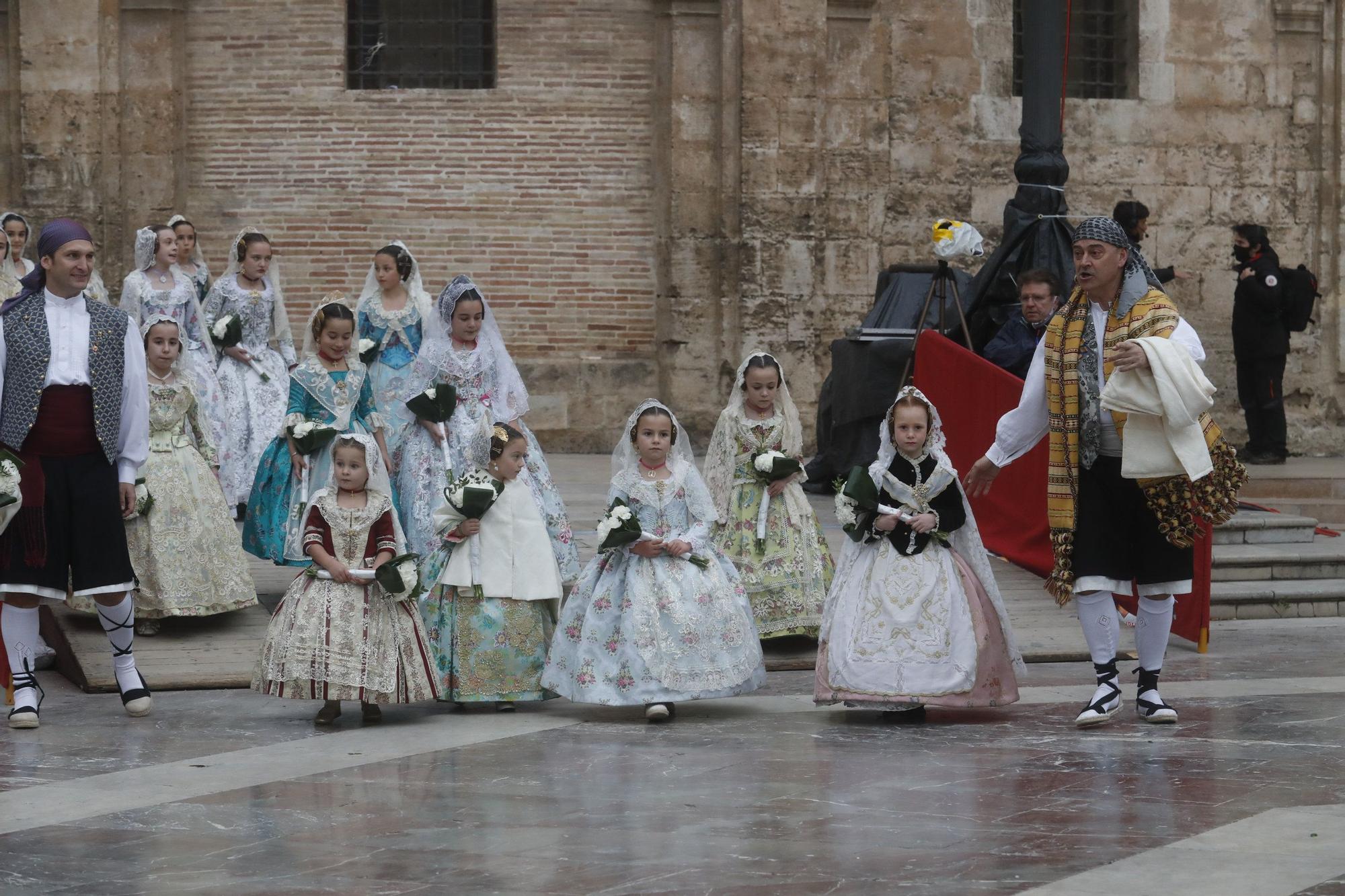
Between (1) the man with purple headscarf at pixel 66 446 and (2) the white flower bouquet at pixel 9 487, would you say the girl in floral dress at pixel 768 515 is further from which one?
(2) the white flower bouquet at pixel 9 487

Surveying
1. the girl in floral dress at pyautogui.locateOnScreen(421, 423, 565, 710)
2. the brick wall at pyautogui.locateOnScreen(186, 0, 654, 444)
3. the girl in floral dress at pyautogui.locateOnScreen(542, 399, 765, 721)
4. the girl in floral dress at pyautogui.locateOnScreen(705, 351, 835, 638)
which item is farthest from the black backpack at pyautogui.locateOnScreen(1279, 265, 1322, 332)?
the girl in floral dress at pyautogui.locateOnScreen(421, 423, 565, 710)

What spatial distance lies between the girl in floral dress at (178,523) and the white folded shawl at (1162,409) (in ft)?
13.8

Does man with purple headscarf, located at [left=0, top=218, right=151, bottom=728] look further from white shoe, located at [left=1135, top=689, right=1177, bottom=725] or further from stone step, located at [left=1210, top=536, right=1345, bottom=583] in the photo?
stone step, located at [left=1210, top=536, right=1345, bottom=583]

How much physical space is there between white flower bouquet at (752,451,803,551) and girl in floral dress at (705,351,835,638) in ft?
0.07

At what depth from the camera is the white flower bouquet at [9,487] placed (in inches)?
293

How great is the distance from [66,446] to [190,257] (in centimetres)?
498

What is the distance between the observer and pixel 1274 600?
1059 cm

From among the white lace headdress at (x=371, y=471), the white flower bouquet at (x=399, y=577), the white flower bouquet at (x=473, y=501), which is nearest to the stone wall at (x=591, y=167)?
the white flower bouquet at (x=473, y=501)

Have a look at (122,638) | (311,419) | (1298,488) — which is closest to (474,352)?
(311,419)

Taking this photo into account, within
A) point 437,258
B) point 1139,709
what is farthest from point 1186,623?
point 437,258

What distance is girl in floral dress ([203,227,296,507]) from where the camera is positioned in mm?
11812

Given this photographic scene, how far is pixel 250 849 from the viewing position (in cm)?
550

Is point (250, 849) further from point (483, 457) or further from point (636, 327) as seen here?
point (636, 327)

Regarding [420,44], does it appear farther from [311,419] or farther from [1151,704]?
[1151,704]
